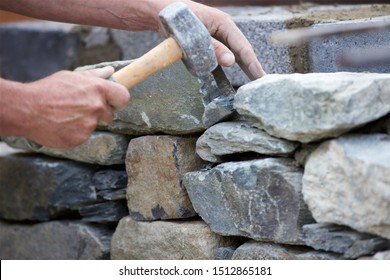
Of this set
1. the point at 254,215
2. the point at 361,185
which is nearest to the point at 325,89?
the point at 361,185

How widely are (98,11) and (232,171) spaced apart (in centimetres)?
90

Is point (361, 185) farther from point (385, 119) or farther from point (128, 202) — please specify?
point (128, 202)

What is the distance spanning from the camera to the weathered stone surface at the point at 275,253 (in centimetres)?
251

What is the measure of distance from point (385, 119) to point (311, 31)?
0.72m

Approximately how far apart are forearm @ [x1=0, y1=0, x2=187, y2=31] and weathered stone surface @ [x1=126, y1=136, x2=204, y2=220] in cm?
45

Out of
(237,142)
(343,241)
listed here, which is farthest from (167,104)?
(343,241)

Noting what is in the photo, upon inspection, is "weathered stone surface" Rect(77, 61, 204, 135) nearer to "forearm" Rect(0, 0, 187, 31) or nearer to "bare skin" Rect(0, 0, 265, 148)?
"forearm" Rect(0, 0, 187, 31)

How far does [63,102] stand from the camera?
96.9 inches

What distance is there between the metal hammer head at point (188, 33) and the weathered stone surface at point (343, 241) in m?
0.65

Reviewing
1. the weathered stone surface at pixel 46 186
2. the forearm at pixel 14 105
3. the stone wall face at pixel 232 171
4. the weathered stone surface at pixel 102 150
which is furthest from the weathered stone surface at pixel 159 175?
the forearm at pixel 14 105

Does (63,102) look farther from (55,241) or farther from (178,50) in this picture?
(55,241)

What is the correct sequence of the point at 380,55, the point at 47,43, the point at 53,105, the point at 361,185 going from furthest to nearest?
the point at 47,43
the point at 380,55
the point at 53,105
the point at 361,185

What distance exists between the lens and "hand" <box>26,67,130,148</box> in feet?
8.05

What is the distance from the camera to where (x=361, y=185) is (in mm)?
2289
